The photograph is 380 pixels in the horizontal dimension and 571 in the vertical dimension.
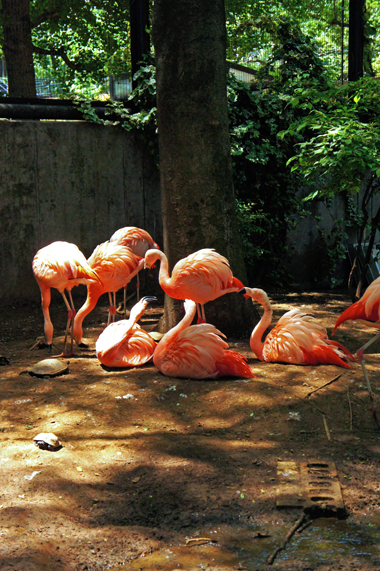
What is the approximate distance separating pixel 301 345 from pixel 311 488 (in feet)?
5.12

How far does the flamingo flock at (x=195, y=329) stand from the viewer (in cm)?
397

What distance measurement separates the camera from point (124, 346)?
4324mm

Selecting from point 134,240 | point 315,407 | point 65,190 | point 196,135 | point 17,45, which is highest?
point 17,45

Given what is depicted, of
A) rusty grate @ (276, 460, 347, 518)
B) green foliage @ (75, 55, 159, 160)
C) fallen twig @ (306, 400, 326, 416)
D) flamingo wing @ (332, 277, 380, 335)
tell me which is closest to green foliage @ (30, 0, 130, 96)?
green foliage @ (75, 55, 159, 160)

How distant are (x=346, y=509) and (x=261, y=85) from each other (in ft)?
22.5

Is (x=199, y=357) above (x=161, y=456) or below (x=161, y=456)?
above

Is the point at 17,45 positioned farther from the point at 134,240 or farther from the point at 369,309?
the point at 369,309

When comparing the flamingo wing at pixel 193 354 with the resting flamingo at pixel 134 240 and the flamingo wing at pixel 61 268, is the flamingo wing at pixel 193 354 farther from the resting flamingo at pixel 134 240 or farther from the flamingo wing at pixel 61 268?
the resting flamingo at pixel 134 240

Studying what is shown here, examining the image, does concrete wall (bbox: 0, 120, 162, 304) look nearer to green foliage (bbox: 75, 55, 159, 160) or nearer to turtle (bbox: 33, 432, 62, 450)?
green foliage (bbox: 75, 55, 159, 160)

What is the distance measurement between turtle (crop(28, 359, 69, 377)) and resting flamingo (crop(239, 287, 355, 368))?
1518mm

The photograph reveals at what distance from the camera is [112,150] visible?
713 centimetres

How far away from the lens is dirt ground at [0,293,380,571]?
228 centimetres

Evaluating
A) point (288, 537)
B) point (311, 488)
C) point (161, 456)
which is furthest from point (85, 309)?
point (288, 537)

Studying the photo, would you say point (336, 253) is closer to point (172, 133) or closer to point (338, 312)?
point (338, 312)
